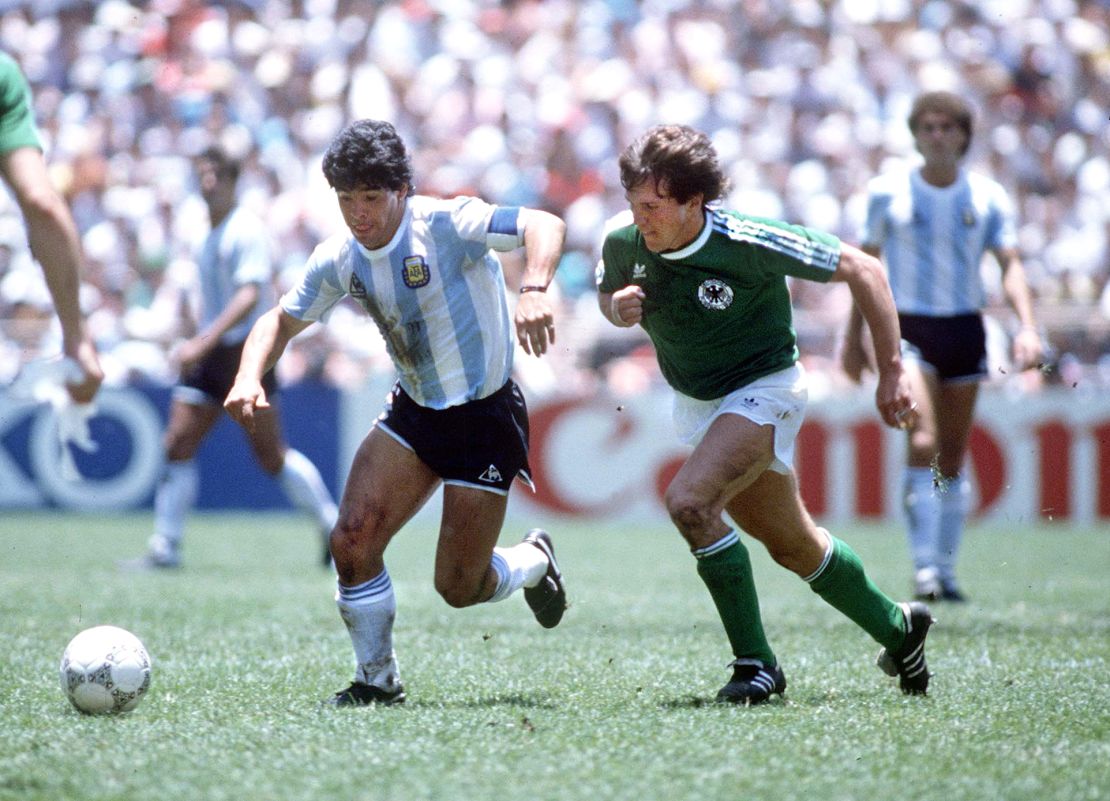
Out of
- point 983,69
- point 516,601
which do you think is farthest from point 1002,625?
point 983,69

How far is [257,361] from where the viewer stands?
5082 millimetres

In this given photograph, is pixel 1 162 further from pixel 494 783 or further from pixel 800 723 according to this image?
pixel 800 723

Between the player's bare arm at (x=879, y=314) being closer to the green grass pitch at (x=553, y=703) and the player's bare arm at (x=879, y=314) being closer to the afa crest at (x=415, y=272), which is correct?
the green grass pitch at (x=553, y=703)

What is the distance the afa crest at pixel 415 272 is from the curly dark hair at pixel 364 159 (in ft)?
0.91

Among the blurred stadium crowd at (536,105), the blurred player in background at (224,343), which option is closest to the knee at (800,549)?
the blurred player in background at (224,343)

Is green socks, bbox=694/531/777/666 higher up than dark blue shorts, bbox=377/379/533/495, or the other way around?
dark blue shorts, bbox=377/379/533/495

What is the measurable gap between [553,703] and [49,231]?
2.17 metres

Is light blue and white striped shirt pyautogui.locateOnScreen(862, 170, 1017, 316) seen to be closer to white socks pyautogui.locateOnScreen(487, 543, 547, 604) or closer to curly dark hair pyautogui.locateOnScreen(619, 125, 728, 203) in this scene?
white socks pyautogui.locateOnScreen(487, 543, 547, 604)

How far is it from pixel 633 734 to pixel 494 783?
0.77m

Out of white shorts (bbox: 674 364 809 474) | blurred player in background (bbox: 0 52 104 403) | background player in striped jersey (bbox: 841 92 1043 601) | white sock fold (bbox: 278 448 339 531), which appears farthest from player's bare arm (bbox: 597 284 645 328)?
white sock fold (bbox: 278 448 339 531)

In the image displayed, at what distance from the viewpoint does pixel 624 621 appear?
7645 millimetres

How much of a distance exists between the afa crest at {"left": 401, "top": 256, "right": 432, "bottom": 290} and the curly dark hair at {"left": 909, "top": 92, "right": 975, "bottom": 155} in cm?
389

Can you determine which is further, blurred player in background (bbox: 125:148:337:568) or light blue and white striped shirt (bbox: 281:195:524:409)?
blurred player in background (bbox: 125:148:337:568)

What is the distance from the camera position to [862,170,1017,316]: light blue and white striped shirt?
8344mm
